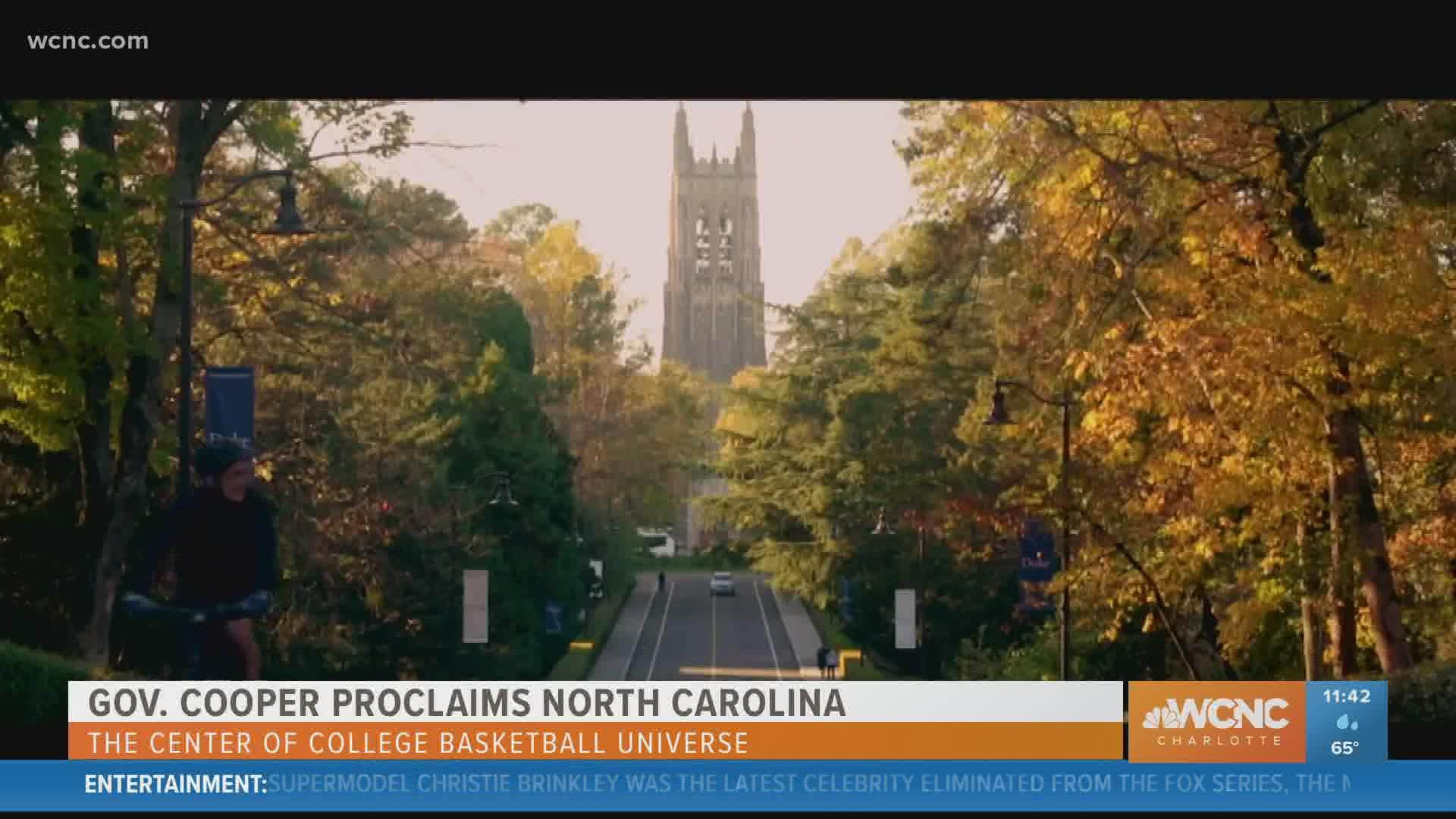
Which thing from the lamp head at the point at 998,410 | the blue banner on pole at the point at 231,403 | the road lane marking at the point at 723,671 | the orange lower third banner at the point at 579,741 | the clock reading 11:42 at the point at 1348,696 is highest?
the lamp head at the point at 998,410

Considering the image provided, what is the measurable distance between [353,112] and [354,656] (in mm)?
14728

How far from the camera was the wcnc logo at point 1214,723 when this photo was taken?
13.1m

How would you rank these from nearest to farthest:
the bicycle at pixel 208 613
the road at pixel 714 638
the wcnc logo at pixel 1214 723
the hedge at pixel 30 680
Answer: the wcnc logo at pixel 1214 723, the bicycle at pixel 208 613, the hedge at pixel 30 680, the road at pixel 714 638

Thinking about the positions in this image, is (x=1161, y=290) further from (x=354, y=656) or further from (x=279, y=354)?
(x=354, y=656)

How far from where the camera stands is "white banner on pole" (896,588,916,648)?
47.3 meters

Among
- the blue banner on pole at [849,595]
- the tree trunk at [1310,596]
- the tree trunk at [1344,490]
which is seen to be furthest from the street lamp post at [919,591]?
the tree trunk at [1344,490]

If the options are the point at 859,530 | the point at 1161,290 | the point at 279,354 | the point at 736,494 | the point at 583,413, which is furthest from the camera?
the point at 583,413

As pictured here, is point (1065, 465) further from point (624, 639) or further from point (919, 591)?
point (624, 639)

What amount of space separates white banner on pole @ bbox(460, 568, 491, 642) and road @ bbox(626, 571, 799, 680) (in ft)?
13.6

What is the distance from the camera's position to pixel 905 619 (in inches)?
1866

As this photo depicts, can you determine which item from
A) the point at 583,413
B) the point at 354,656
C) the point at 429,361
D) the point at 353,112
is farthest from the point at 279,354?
the point at 583,413

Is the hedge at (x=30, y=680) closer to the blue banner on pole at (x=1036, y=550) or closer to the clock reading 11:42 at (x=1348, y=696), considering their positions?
the clock reading 11:42 at (x=1348, y=696)

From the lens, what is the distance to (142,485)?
84.6ft

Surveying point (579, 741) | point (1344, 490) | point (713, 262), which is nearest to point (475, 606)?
point (1344, 490)
